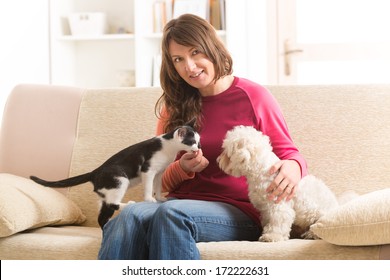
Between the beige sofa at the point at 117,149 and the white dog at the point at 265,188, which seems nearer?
the beige sofa at the point at 117,149

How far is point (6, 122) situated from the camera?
8.89 feet

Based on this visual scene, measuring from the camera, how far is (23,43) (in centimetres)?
422

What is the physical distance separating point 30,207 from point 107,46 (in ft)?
8.74

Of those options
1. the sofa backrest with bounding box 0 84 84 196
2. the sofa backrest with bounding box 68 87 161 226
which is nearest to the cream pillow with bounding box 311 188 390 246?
the sofa backrest with bounding box 68 87 161 226

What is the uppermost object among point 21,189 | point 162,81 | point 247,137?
point 162,81

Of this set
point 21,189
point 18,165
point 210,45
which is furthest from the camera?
point 18,165

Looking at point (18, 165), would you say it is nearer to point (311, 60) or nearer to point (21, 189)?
point (21, 189)

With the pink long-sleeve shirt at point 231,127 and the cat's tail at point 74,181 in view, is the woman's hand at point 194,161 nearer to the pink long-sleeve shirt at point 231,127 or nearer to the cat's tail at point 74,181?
the pink long-sleeve shirt at point 231,127

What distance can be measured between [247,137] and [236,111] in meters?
0.24

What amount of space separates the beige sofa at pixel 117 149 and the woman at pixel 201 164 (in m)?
0.12

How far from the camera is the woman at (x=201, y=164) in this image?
72.1 inches

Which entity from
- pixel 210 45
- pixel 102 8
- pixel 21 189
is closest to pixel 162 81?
pixel 210 45

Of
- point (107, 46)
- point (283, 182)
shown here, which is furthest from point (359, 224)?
point (107, 46)

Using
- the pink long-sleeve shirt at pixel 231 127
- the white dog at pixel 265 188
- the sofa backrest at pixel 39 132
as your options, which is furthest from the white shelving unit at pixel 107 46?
the white dog at pixel 265 188
